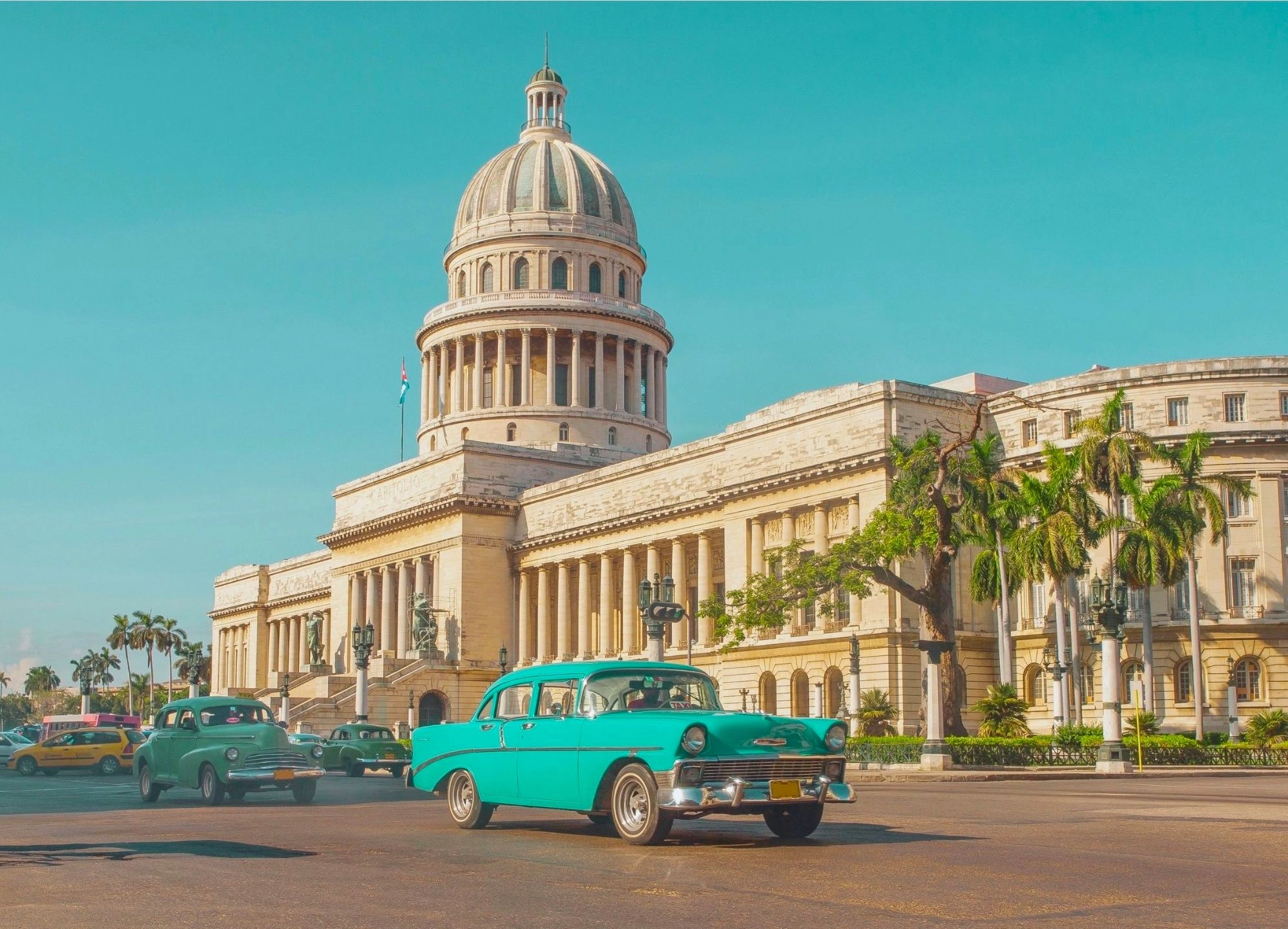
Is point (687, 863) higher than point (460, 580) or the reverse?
the reverse

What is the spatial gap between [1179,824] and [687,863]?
7.45 metres

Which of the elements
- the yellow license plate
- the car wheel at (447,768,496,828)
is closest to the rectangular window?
the car wheel at (447,768,496,828)

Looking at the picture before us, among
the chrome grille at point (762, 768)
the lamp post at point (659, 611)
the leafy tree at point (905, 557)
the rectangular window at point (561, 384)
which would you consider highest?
the rectangular window at point (561, 384)

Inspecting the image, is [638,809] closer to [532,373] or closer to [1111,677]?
[1111,677]

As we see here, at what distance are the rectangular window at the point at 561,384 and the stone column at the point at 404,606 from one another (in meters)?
15.2

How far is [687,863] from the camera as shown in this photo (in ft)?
44.5

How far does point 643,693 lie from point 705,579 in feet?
185

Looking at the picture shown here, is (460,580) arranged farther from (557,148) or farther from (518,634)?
(557,148)

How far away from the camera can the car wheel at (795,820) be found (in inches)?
617

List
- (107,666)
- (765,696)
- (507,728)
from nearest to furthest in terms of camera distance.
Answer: (507,728), (765,696), (107,666)

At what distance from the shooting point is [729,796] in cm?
1458

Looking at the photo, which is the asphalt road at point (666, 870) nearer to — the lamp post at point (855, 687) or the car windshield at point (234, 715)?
the car windshield at point (234, 715)

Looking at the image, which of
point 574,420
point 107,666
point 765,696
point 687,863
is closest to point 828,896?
point 687,863

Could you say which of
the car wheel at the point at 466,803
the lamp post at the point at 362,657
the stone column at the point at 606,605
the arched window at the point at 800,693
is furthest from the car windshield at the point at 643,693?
the stone column at the point at 606,605
